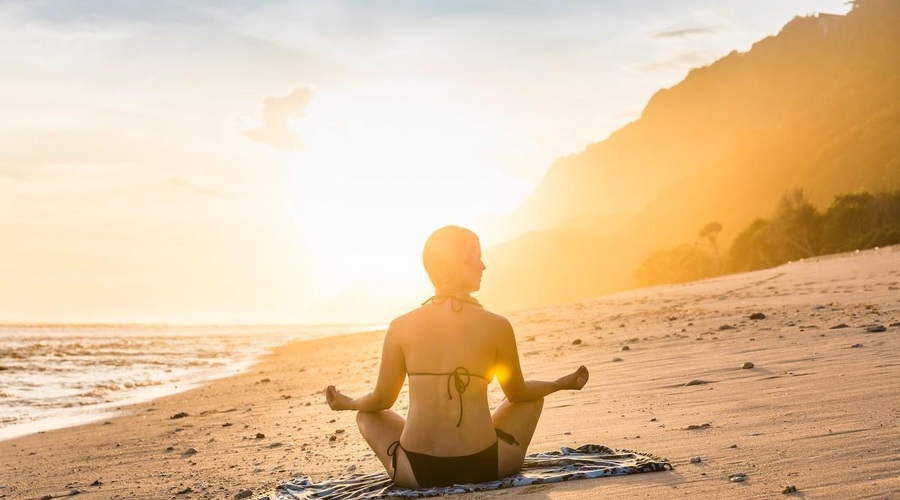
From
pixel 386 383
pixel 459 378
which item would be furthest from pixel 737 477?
pixel 386 383

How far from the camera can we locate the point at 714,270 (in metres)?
82.4

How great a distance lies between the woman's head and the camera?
15.7 feet

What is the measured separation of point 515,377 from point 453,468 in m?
0.73

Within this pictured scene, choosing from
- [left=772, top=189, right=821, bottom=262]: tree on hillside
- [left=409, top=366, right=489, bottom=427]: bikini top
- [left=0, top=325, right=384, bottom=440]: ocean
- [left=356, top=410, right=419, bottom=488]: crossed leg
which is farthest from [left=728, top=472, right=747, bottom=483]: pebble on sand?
[left=772, top=189, right=821, bottom=262]: tree on hillside

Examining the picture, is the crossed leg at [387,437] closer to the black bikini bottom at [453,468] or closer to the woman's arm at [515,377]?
the black bikini bottom at [453,468]

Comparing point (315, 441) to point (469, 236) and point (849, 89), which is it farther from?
point (849, 89)

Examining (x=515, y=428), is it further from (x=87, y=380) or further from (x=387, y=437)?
(x=87, y=380)

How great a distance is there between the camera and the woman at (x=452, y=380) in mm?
4891

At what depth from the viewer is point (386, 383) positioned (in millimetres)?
5109

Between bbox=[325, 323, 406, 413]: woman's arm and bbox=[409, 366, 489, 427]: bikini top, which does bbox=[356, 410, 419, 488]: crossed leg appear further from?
bbox=[409, 366, 489, 427]: bikini top

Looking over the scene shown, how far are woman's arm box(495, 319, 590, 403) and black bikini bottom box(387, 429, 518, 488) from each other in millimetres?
404

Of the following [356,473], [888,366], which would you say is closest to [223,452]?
[356,473]

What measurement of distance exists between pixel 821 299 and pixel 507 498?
16.0 metres

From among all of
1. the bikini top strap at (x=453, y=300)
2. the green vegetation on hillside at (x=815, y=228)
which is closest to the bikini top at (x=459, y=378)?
the bikini top strap at (x=453, y=300)
